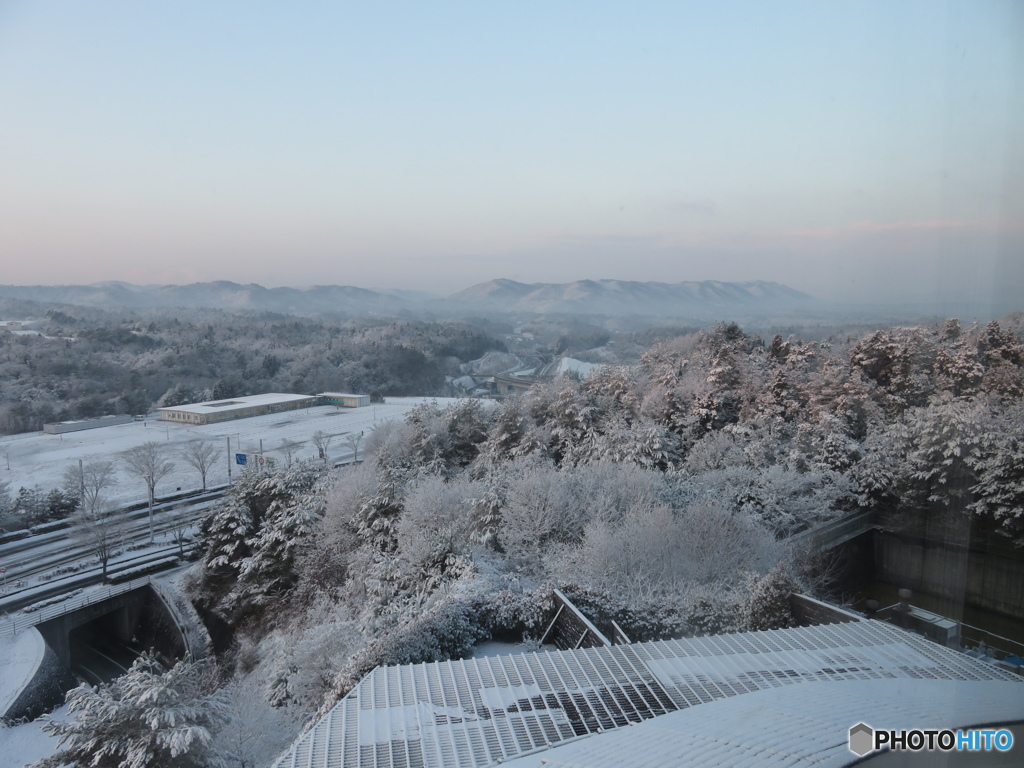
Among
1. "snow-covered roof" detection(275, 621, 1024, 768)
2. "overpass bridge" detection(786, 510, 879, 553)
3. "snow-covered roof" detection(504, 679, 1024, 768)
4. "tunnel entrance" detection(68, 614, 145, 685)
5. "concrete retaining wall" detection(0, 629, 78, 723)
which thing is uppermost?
"snow-covered roof" detection(504, 679, 1024, 768)

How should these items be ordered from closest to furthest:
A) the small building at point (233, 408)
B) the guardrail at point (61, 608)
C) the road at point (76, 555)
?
1. the guardrail at point (61, 608)
2. the road at point (76, 555)
3. the small building at point (233, 408)

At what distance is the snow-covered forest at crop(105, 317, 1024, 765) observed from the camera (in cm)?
796

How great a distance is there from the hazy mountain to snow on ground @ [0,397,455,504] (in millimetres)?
14168

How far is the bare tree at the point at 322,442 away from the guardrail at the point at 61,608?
27.5 feet

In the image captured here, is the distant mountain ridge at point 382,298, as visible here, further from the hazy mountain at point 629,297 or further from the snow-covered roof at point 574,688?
the snow-covered roof at point 574,688

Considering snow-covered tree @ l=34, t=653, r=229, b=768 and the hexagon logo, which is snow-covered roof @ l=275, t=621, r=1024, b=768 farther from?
snow-covered tree @ l=34, t=653, r=229, b=768

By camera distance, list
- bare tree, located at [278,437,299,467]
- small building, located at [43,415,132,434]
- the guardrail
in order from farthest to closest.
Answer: small building, located at [43,415,132,434] < bare tree, located at [278,437,299,467] < the guardrail

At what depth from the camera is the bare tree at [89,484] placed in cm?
1775

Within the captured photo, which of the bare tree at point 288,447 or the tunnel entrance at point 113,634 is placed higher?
the bare tree at point 288,447

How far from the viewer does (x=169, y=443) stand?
26.5m

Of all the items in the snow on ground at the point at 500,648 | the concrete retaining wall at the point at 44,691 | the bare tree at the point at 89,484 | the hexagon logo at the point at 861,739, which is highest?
the hexagon logo at the point at 861,739

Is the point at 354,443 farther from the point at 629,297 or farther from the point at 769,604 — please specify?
the point at 629,297

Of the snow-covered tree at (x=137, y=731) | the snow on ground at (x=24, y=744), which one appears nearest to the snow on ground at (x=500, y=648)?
the snow-covered tree at (x=137, y=731)

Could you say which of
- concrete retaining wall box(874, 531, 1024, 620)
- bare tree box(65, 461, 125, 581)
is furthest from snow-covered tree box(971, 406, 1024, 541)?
bare tree box(65, 461, 125, 581)
